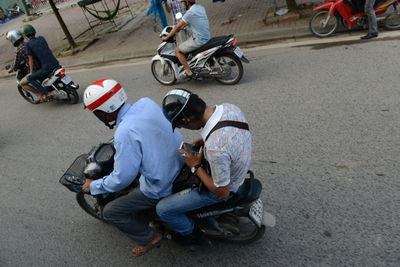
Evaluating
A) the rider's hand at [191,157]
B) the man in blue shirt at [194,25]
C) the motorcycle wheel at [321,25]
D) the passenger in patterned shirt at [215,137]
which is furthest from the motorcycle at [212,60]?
the rider's hand at [191,157]

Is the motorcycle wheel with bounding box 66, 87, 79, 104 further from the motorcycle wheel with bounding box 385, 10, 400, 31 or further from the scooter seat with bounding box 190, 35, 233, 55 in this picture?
the motorcycle wheel with bounding box 385, 10, 400, 31

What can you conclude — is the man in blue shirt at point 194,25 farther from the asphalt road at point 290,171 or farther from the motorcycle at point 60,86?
the motorcycle at point 60,86

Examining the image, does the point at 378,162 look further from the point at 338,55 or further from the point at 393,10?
the point at 393,10

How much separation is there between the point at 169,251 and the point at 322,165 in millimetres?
1922

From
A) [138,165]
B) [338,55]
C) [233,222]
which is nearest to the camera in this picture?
[138,165]

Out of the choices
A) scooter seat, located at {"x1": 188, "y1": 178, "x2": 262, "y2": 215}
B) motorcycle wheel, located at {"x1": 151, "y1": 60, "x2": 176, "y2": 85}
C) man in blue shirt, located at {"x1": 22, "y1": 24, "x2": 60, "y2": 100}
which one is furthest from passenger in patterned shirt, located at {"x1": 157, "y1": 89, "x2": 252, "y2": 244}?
man in blue shirt, located at {"x1": 22, "y1": 24, "x2": 60, "y2": 100}

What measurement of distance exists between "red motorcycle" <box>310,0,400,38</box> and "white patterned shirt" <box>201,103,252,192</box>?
584 centimetres

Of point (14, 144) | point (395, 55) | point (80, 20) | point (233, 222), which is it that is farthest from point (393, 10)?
point (80, 20)

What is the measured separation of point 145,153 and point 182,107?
0.47 meters

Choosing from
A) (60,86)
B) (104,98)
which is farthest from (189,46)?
(104,98)

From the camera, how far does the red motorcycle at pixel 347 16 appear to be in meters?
6.17

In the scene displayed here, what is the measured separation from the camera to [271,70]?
5781 millimetres

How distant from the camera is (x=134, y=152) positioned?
6.70 ft

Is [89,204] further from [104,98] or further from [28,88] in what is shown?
[28,88]
